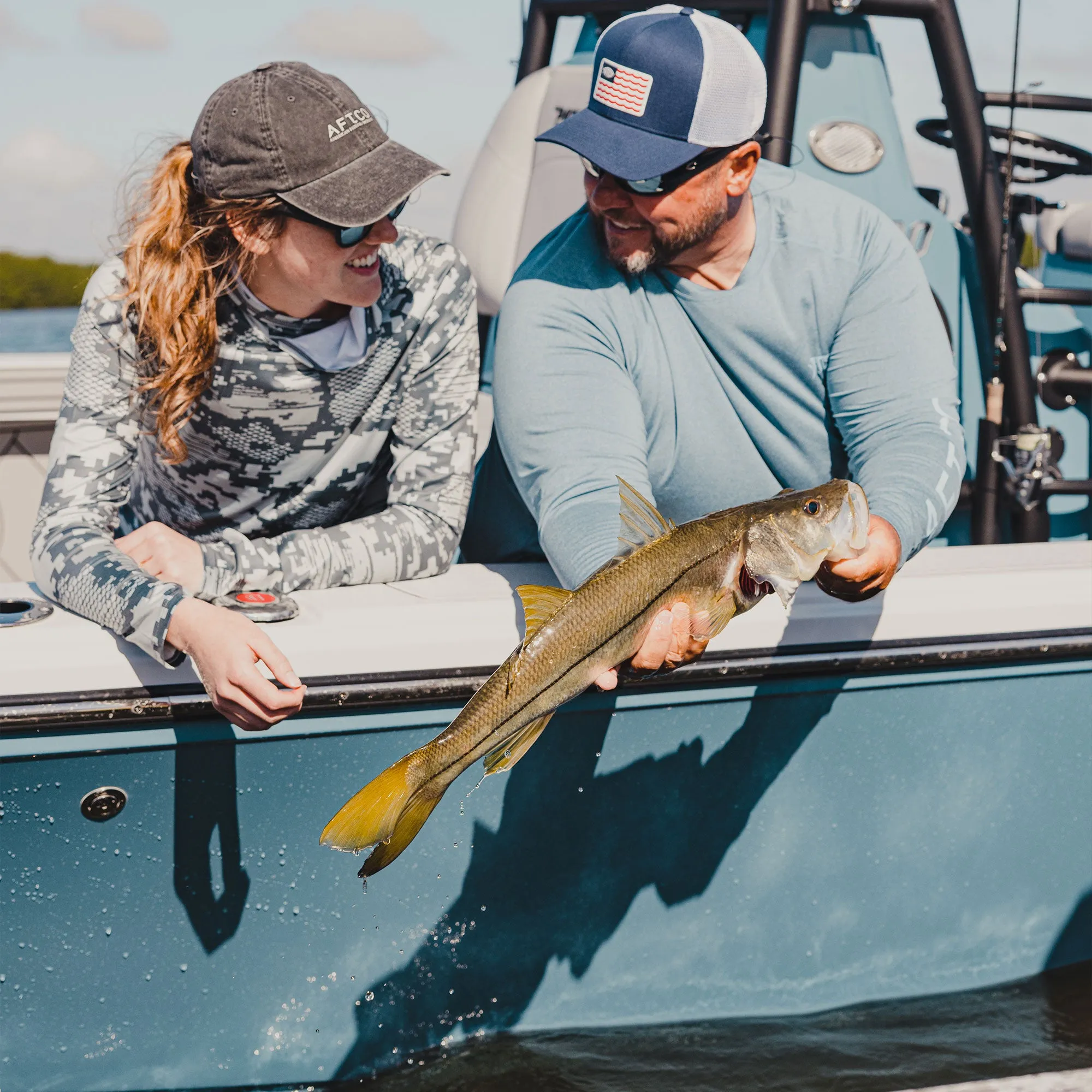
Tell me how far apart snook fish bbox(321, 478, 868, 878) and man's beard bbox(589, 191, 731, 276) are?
2.66 ft

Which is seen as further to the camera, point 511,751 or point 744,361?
point 744,361

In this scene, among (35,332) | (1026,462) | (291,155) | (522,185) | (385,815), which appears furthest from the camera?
(35,332)

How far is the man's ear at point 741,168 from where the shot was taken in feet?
7.77

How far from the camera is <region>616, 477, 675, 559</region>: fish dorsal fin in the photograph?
6.02ft

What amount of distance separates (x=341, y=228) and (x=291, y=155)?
153mm

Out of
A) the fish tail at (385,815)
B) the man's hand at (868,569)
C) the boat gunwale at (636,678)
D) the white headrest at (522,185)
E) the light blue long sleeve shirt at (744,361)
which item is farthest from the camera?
the white headrest at (522,185)

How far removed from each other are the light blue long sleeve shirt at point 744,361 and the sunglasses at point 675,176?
0.18 m

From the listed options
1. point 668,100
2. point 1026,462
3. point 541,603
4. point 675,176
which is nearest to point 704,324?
point 675,176

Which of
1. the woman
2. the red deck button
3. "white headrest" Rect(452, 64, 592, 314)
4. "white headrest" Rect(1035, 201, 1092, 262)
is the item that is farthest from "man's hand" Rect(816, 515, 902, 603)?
"white headrest" Rect(1035, 201, 1092, 262)

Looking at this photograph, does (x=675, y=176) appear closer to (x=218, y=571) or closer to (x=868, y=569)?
(x=868, y=569)

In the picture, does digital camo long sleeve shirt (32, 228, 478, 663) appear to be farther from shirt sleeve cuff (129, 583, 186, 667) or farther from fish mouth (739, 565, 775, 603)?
fish mouth (739, 565, 775, 603)

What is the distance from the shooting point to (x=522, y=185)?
3791 millimetres

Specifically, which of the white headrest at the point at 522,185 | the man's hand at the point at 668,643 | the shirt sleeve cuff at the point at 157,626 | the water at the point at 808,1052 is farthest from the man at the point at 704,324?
the white headrest at the point at 522,185

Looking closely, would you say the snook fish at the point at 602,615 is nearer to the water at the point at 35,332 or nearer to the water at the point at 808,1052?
the water at the point at 808,1052
